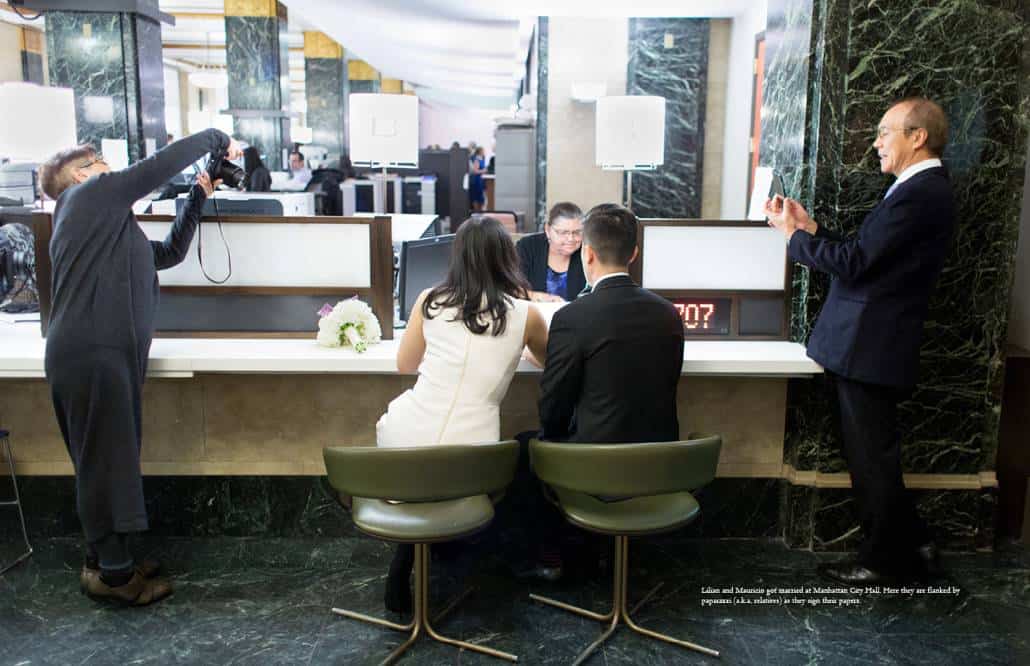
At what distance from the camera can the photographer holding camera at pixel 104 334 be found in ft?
9.28

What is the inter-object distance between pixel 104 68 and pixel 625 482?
7.54m

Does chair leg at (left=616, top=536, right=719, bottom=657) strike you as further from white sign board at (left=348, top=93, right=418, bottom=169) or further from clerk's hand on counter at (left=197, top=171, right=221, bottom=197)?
white sign board at (left=348, top=93, right=418, bottom=169)

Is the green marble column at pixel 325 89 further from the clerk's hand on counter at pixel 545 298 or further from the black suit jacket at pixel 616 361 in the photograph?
the black suit jacket at pixel 616 361

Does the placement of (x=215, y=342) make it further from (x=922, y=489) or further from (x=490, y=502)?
(x=922, y=489)

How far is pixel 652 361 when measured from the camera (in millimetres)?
2732

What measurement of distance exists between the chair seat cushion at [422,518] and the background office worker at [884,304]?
4.38ft

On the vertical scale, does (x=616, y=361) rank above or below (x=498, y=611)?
above

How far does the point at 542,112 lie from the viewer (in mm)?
8305

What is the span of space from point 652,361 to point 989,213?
60.2 inches

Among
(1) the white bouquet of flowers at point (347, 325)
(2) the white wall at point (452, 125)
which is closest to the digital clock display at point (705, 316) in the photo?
(1) the white bouquet of flowers at point (347, 325)

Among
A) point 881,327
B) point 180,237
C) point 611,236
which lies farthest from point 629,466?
point 180,237

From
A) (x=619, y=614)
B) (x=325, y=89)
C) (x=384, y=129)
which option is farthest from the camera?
(x=325, y=89)

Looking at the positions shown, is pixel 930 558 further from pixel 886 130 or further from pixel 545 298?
pixel 545 298

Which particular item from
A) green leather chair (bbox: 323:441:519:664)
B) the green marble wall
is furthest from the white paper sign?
green leather chair (bbox: 323:441:519:664)
